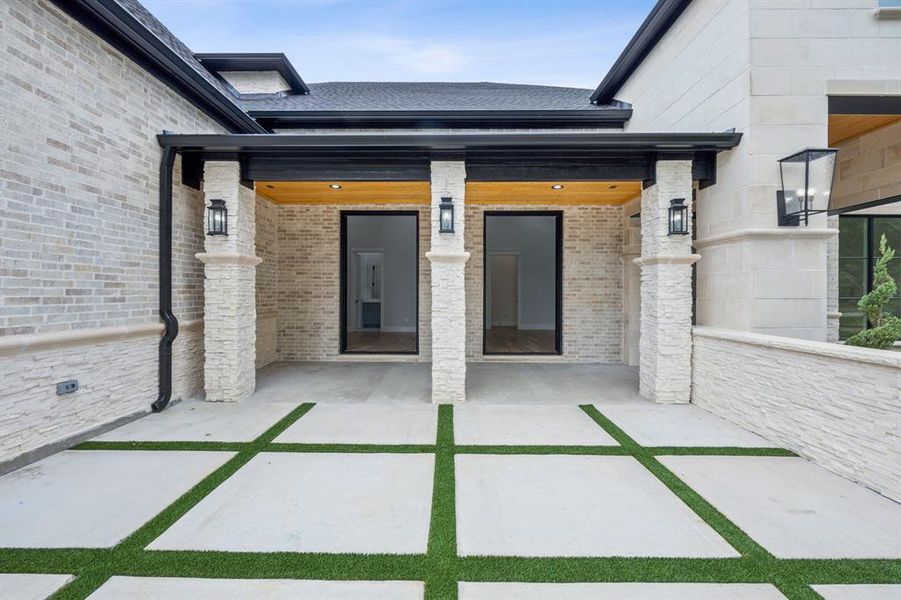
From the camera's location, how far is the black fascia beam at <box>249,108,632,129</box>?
7.43 metres

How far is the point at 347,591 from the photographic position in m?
1.89

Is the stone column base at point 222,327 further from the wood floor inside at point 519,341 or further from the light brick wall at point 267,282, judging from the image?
the wood floor inside at point 519,341

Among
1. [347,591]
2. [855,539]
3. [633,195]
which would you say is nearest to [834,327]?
[633,195]

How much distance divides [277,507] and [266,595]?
31.2 inches

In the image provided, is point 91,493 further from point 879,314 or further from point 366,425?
point 879,314

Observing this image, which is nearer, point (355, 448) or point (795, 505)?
point (795, 505)

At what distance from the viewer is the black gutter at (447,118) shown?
7.43 meters

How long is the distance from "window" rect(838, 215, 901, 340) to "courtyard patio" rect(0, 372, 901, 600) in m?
5.07

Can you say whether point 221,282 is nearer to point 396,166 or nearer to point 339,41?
point 396,166

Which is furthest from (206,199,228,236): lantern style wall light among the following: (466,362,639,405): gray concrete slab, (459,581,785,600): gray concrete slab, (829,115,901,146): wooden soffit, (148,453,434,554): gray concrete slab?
(829,115,901,146): wooden soffit

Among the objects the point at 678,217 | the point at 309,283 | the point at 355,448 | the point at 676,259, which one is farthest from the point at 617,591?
the point at 309,283

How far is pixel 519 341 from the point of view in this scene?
9781mm

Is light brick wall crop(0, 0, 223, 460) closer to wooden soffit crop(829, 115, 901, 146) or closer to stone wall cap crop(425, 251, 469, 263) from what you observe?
stone wall cap crop(425, 251, 469, 263)

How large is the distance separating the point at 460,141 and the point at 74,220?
3.86 m
